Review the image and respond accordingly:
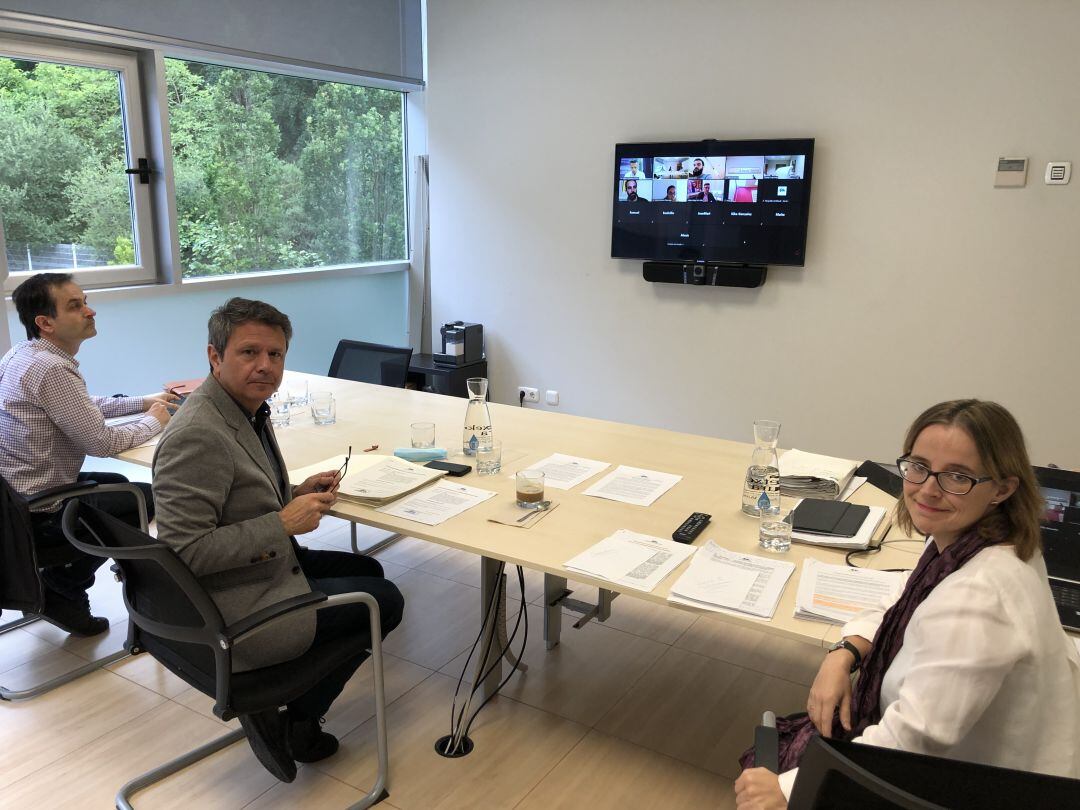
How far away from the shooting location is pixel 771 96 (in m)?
4.55

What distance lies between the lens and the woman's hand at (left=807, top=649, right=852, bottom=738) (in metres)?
1.54

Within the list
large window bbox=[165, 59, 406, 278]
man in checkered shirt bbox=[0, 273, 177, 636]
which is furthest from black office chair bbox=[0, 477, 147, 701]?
large window bbox=[165, 59, 406, 278]

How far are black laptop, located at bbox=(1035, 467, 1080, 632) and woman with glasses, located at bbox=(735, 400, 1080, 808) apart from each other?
742mm

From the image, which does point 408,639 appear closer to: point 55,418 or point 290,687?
point 290,687

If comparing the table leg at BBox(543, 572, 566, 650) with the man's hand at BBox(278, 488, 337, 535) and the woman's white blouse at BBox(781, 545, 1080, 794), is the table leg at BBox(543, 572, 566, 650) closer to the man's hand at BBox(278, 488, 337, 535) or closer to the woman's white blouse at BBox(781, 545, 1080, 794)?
the man's hand at BBox(278, 488, 337, 535)

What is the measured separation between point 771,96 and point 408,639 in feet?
11.6

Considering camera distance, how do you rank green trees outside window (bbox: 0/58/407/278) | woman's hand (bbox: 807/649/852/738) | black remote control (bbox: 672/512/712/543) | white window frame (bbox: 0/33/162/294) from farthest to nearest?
green trees outside window (bbox: 0/58/407/278)
white window frame (bbox: 0/33/162/294)
black remote control (bbox: 672/512/712/543)
woman's hand (bbox: 807/649/852/738)

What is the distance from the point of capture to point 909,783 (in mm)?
1034

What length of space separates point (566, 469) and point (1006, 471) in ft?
4.90

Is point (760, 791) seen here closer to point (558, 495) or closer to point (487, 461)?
point (558, 495)

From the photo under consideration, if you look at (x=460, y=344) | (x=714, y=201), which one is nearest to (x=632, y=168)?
(x=714, y=201)

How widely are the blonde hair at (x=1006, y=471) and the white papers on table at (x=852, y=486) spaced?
1.07m

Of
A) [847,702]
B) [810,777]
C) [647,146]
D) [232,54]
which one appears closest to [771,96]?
[647,146]

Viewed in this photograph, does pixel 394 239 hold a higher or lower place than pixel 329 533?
higher
